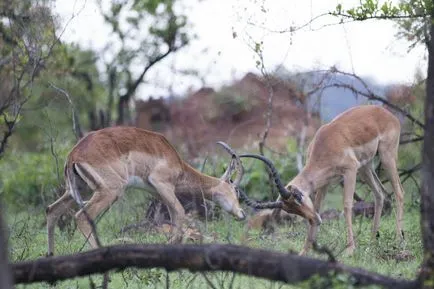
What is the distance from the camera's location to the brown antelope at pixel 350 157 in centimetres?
946

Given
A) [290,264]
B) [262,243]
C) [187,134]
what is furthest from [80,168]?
[187,134]

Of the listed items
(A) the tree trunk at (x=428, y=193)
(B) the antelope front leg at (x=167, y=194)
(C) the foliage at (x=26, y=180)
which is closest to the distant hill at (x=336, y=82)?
(B) the antelope front leg at (x=167, y=194)

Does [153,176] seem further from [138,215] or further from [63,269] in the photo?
[63,269]

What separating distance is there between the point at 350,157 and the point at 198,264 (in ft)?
16.0

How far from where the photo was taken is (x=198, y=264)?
504 cm

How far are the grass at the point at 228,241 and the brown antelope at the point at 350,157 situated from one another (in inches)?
12.1

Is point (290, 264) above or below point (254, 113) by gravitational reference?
below

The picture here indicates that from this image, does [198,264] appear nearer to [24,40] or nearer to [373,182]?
[373,182]

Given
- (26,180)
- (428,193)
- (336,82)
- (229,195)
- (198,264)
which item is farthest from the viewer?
(26,180)

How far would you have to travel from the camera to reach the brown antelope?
372 inches

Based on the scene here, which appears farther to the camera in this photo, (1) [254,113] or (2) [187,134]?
(1) [254,113]

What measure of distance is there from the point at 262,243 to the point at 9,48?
5.02 meters

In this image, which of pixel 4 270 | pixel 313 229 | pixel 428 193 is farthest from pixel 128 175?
pixel 4 270

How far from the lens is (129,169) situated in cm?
940
